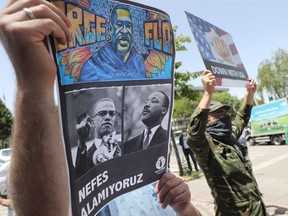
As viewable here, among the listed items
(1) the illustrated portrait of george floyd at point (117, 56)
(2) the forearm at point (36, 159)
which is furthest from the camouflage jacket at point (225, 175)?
(2) the forearm at point (36, 159)

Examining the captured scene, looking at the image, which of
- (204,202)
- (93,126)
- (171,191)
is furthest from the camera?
(204,202)

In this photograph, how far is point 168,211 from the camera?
1475 mm

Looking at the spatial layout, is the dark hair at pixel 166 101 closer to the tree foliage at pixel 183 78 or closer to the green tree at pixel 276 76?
the tree foliage at pixel 183 78

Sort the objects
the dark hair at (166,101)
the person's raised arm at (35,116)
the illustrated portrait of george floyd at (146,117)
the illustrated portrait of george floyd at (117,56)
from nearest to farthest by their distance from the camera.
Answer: the person's raised arm at (35,116) < the illustrated portrait of george floyd at (117,56) < the illustrated portrait of george floyd at (146,117) < the dark hair at (166,101)

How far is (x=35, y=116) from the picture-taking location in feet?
2.77

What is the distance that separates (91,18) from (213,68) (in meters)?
2.09

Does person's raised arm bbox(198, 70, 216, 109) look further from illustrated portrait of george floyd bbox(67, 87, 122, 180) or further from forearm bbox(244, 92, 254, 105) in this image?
illustrated portrait of george floyd bbox(67, 87, 122, 180)

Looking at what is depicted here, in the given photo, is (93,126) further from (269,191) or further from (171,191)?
(269,191)

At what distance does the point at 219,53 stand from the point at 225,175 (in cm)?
122

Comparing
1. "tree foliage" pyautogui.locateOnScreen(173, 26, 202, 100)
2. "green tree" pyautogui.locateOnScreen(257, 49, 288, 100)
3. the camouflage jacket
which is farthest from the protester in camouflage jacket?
"green tree" pyautogui.locateOnScreen(257, 49, 288, 100)

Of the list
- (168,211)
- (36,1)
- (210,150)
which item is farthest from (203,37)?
(36,1)

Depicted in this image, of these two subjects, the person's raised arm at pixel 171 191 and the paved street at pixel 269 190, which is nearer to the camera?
the person's raised arm at pixel 171 191

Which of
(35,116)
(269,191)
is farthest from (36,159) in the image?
(269,191)

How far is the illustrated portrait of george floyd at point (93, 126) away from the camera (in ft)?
3.00
